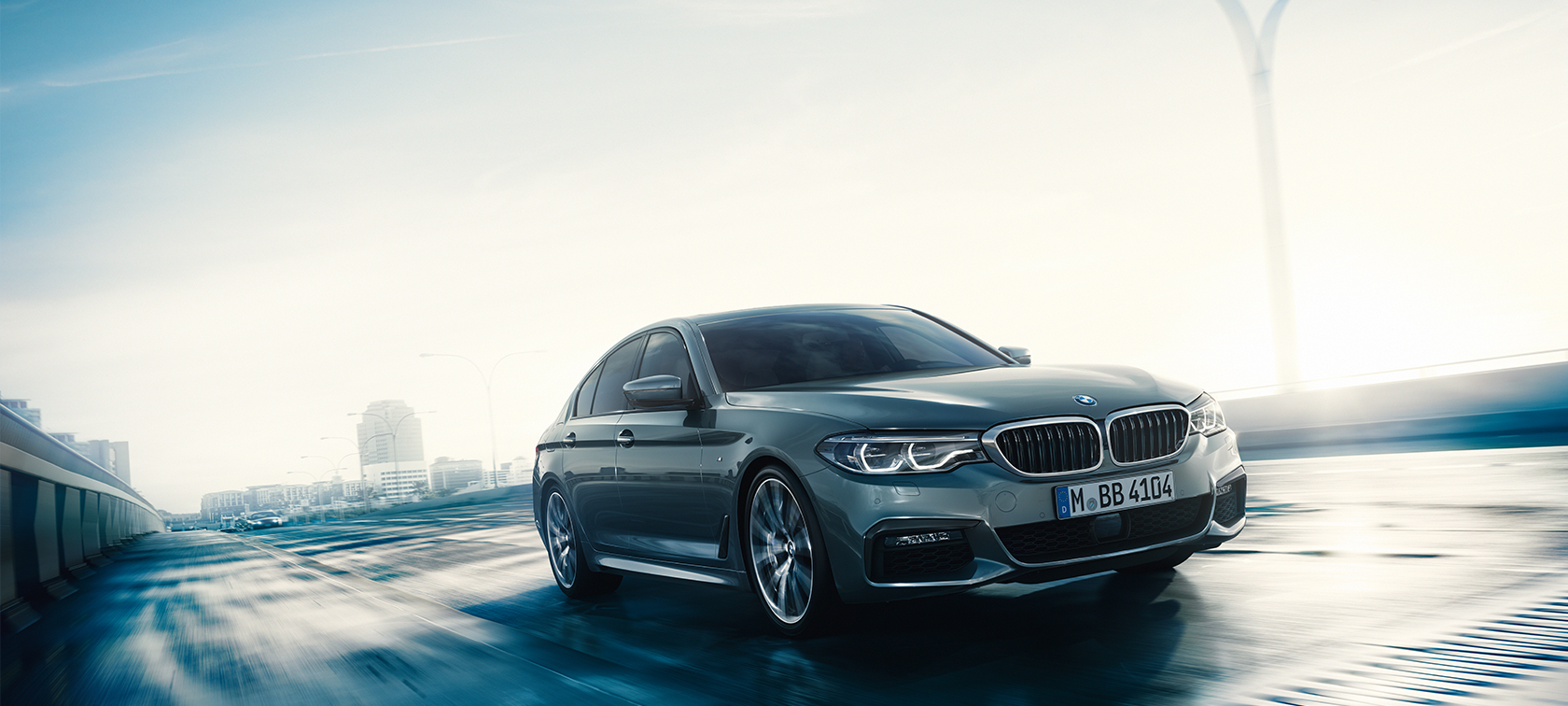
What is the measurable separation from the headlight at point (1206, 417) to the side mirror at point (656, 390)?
2.35 meters

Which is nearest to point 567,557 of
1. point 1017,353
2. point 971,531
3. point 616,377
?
point 616,377

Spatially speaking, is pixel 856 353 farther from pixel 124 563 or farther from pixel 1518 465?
pixel 124 563

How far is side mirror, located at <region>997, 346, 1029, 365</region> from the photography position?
6.59 m

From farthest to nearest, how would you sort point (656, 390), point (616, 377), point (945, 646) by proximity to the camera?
point (616, 377), point (656, 390), point (945, 646)

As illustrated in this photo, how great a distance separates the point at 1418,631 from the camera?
4.25 meters

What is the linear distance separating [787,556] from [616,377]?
263 centimetres

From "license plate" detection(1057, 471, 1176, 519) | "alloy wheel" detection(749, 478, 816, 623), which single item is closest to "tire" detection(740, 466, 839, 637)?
"alloy wheel" detection(749, 478, 816, 623)

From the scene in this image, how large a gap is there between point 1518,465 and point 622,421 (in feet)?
24.5

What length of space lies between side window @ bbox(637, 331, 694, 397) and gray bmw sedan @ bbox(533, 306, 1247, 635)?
0.02 meters

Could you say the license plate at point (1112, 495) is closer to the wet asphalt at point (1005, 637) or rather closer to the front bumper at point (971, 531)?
the front bumper at point (971, 531)

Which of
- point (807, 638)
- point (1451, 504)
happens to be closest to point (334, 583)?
point (807, 638)

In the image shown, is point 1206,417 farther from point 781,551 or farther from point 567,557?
point 567,557

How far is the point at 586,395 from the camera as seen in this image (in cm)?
794

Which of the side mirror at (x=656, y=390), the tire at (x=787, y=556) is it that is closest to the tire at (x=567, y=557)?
the side mirror at (x=656, y=390)
